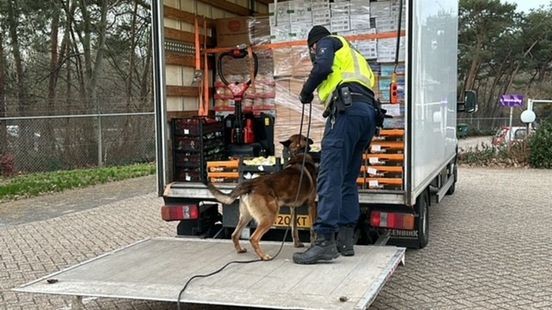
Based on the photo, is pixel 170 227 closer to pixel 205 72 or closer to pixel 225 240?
pixel 205 72

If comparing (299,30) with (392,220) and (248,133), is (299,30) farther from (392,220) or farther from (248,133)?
(392,220)

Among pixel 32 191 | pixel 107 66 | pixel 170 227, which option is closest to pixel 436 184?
pixel 170 227

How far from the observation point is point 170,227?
8969 mm

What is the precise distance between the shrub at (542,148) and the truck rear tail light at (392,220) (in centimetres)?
1243

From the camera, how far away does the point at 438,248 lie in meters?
7.13

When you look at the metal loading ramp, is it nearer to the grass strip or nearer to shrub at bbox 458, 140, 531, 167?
the grass strip

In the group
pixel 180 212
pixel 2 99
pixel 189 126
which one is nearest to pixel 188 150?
pixel 189 126

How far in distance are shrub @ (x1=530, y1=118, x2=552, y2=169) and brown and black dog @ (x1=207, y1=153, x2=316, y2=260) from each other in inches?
505

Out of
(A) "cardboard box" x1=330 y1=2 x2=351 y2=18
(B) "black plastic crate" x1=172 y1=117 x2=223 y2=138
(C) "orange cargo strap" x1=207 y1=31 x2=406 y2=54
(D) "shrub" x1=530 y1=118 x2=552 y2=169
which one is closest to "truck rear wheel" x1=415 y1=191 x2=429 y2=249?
(C) "orange cargo strap" x1=207 y1=31 x2=406 y2=54

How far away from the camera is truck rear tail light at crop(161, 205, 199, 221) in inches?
240

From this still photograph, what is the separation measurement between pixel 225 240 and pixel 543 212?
233 inches

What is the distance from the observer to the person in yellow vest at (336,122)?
495 cm

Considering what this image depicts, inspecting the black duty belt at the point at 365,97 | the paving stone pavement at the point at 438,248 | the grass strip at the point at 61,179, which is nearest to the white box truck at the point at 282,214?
the black duty belt at the point at 365,97

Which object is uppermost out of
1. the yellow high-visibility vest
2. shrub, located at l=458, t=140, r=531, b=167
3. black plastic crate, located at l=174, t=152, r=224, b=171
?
the yellow high-visibility vest
